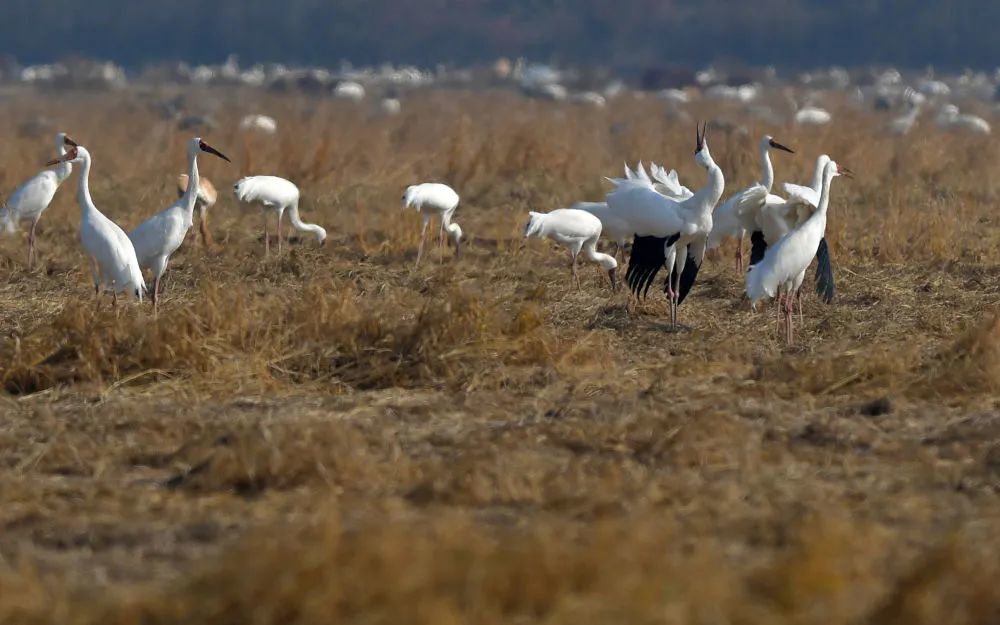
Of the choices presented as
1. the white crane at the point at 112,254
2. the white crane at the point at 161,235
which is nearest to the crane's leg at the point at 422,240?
the white crane at the point at 161,235

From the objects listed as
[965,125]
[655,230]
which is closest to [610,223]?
[655,230]

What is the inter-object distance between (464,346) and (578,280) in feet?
11.2

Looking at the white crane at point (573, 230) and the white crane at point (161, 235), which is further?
the white crane at point (573, 230)

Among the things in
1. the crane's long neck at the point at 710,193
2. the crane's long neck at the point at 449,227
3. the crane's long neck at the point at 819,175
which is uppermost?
the crane's long neck at the point at 819,175

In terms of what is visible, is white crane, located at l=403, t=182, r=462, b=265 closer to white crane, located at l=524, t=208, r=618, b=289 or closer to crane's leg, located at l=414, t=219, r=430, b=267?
crane's leg, located at l=414, t=219, r=430, b=267

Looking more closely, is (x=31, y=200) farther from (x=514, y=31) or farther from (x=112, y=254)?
(x=514, y=31)

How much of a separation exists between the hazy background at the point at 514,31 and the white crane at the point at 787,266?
57.1m

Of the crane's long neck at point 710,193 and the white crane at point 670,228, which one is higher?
the crane's long neck at point 710,193

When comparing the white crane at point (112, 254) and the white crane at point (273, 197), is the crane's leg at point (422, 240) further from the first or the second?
the white crane at point (112, 254)

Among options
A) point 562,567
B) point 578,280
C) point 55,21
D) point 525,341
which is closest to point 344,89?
point 578,280

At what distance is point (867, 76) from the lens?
2047 inches

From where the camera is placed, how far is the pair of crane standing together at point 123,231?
8.62 metres

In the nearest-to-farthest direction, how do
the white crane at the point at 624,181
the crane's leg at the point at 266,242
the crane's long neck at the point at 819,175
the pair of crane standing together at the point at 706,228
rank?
the pair of crane standing together at the point at 706,228 < the crane's long neck at the point at 819,175 < the white crane at the point at 624,181 < the crane's leg at the point at 266,242

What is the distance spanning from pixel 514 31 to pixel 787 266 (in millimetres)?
68788
